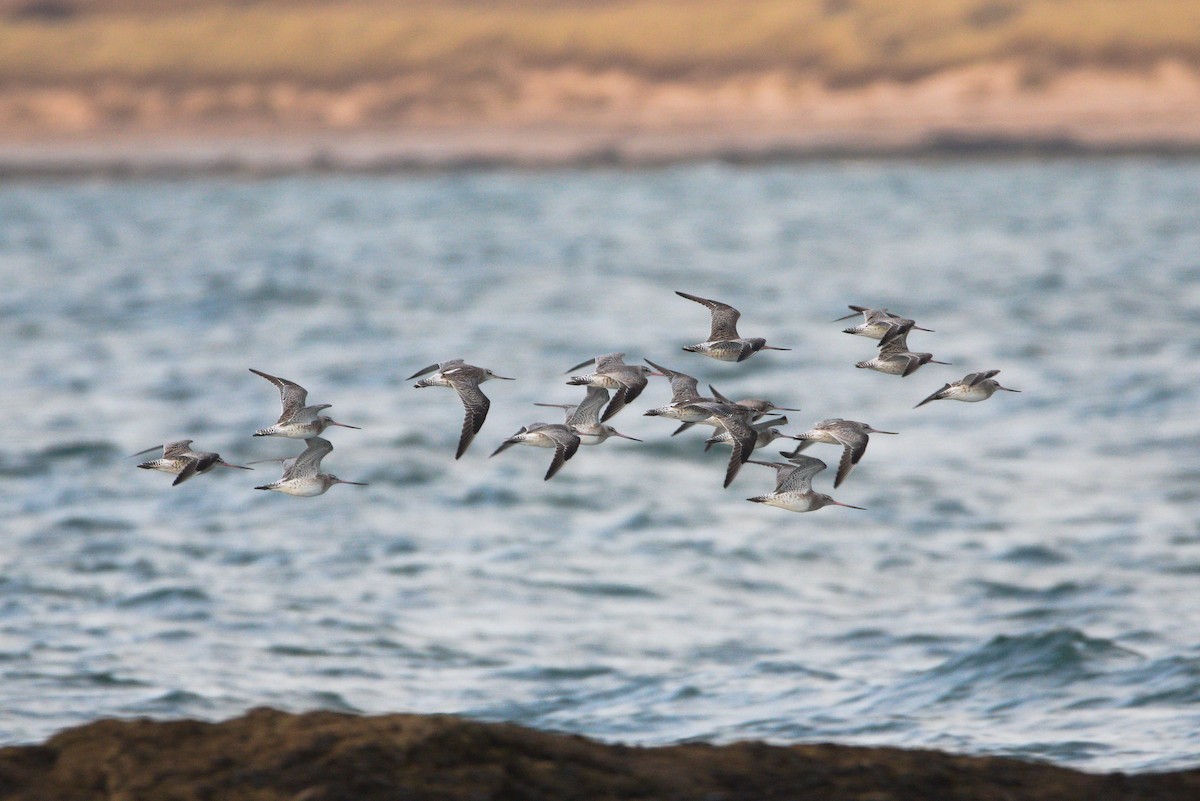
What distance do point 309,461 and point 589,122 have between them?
305 ft

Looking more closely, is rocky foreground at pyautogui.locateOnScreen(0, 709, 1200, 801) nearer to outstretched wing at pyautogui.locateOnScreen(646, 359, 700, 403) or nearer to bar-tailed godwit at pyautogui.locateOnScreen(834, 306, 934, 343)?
outstretched wing at pyautogui.locateOnScreen(646, 359, 700, 403)

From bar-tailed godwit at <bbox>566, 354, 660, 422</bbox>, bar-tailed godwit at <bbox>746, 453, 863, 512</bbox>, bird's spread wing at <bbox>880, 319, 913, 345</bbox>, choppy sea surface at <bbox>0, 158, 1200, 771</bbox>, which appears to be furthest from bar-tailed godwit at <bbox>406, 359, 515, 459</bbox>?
choppy sea surface at <bbox>0, 158, 1200, 771</bbox>

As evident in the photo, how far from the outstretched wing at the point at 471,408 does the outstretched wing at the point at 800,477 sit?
1.97 metres

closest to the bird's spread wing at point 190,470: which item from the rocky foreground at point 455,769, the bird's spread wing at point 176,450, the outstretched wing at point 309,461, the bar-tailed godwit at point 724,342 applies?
the bird's spread wing at point 176,450

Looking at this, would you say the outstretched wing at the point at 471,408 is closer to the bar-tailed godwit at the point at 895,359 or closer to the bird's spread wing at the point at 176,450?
the bird's spread wing at the point at 176,450

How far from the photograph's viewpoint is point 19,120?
99062 mm

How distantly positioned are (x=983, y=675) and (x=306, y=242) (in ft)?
153

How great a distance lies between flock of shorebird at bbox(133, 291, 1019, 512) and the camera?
920cm

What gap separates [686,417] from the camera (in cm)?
946

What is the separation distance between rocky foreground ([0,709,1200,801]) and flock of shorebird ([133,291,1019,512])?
6.44 feet

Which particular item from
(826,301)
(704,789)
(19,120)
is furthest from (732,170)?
(704,789)

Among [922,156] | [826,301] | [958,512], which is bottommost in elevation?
[958,512]

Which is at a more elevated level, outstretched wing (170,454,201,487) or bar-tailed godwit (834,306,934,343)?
bar-tailed godwit (834,306,934,343)

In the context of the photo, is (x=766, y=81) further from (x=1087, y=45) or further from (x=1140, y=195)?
(x=1140, y=195)
